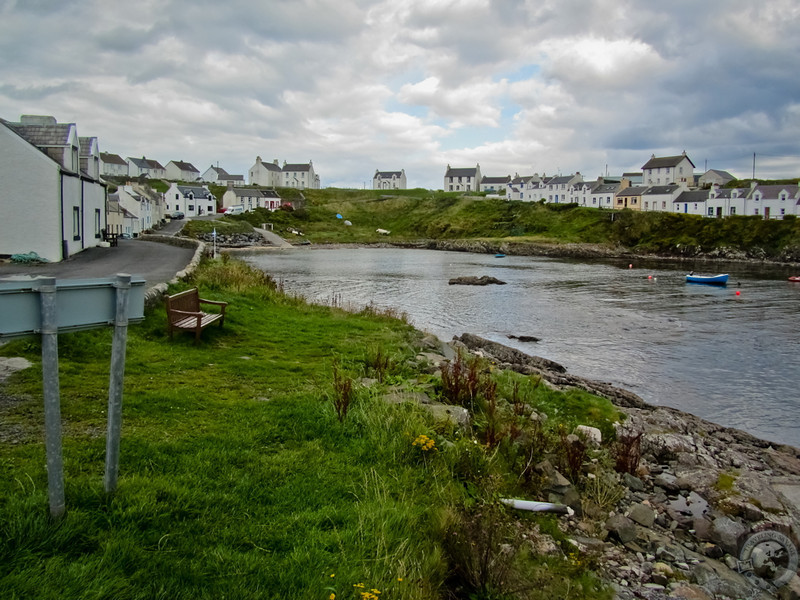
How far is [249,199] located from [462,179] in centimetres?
7109

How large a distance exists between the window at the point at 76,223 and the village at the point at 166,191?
0.06 m

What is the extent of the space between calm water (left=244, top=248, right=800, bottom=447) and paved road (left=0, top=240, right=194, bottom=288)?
8933mm

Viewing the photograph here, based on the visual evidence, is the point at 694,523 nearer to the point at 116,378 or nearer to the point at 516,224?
the point at 116,378

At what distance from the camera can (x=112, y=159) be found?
150 metres

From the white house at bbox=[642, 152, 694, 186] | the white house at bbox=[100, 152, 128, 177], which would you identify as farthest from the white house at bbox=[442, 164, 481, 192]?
the white house at bbox=[100, 152, 128, 177]

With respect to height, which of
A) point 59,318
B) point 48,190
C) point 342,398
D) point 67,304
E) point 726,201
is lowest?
point 342,398

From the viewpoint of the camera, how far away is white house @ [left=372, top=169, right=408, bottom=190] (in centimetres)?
19362

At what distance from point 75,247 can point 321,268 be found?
34.9 meters

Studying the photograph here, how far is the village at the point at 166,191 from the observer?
1040 inches

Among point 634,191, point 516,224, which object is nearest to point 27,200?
point 516,224

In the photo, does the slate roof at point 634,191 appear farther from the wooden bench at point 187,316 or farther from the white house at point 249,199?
the wooden bench at point 187,316

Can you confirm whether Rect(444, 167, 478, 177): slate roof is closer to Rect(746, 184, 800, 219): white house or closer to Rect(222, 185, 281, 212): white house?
Rect(222, 185, 281, 212): white house

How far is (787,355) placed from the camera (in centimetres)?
2458

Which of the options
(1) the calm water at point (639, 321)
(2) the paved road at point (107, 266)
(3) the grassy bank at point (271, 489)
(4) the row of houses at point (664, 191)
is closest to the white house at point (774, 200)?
(4) the row of houses at point (664, 191)
